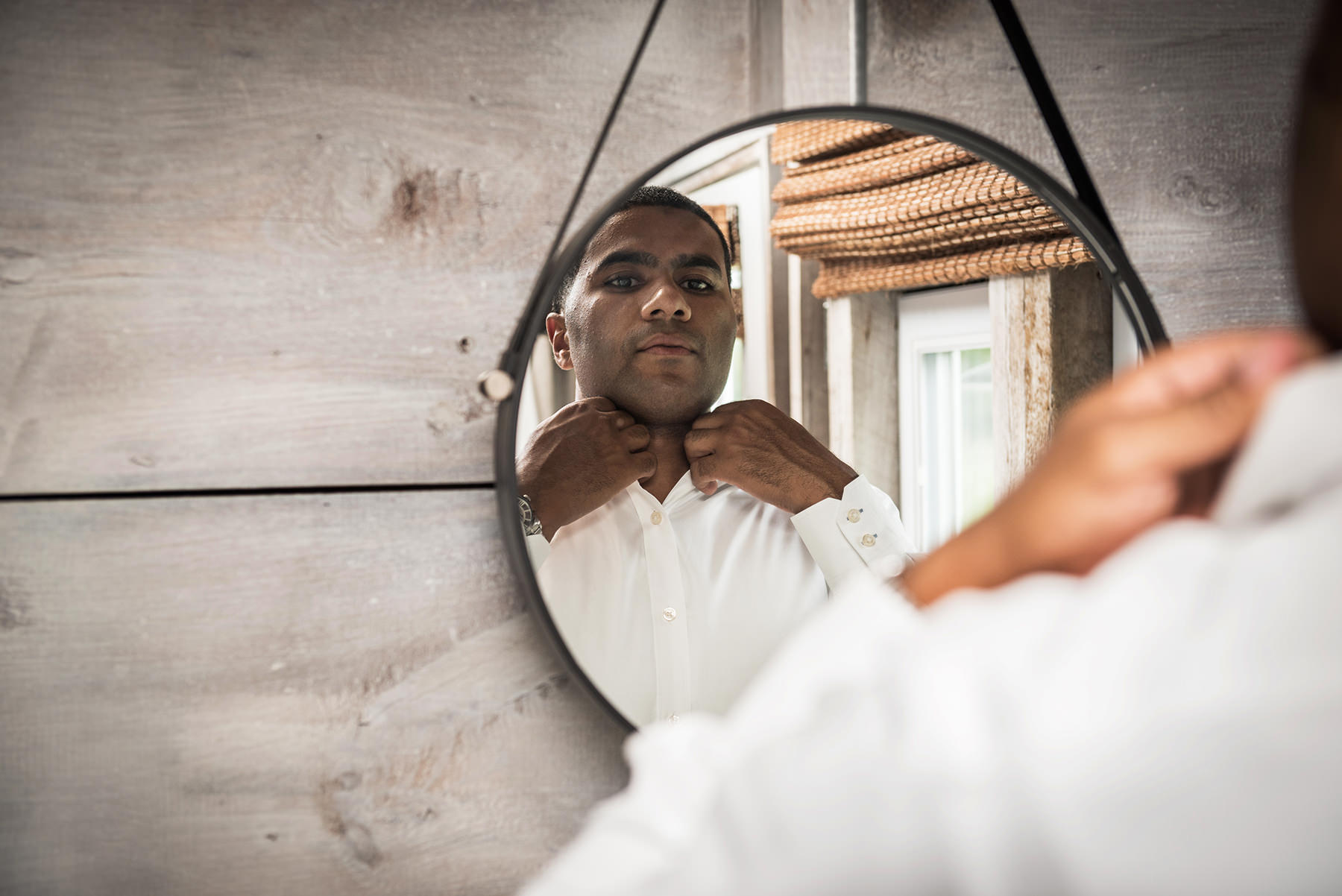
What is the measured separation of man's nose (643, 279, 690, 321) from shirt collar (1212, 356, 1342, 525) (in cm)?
40

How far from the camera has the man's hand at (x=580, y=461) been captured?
59 centimetres

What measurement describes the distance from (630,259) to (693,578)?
0.22 meters

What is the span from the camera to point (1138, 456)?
276 mm

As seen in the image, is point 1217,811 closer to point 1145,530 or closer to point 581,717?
point 1145,530

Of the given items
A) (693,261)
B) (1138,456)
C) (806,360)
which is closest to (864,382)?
(806,360)

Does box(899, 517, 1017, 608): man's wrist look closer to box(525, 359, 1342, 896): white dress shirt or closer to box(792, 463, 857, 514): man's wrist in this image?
box(525, 359, 1342, 896): white dress shirt

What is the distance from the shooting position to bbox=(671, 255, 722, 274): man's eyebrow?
619 mm

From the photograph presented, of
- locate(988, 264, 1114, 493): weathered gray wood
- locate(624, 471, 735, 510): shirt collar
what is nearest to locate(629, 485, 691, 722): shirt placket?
locate(624, 471, 735, 510): shirt collar

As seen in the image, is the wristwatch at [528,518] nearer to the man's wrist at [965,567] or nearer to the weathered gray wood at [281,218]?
the weathered gray wood at [281,218]

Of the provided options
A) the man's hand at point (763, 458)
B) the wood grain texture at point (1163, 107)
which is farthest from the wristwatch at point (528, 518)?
the wood grain texture at point (1163, 107)

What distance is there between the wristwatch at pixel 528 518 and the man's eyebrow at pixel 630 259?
16 centimetres

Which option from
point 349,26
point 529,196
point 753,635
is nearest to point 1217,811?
point 753,635

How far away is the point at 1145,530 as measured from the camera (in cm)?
28

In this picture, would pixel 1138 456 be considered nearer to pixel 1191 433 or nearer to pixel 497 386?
pixel 1191 433
